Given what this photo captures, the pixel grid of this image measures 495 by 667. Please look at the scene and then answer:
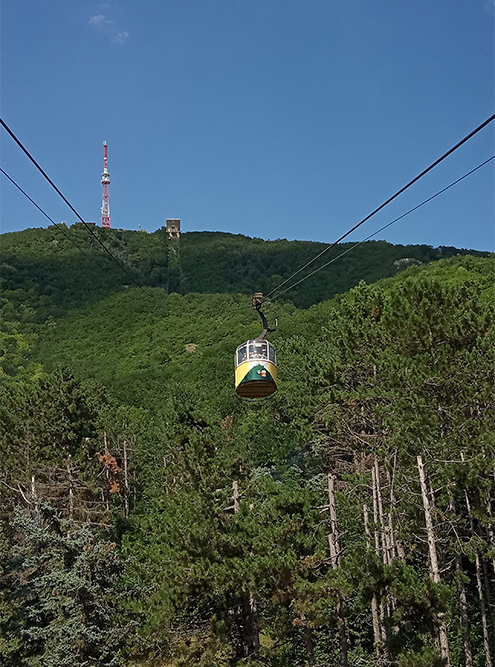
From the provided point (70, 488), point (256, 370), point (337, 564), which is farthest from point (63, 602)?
point (256, 370)

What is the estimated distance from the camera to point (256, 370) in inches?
539

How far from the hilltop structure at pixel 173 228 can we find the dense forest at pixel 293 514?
91.4m

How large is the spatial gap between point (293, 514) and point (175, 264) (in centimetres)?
9465

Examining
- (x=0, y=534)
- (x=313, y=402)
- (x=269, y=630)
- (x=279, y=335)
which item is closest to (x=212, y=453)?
(x=313, y=402)

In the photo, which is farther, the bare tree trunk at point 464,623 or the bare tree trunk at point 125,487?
the bare tree trunk at point 125,487

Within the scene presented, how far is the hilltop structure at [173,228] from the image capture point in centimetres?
12784

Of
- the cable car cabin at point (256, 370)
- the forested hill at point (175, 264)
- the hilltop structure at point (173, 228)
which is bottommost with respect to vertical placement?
the cable car cabin at point (256, 370)

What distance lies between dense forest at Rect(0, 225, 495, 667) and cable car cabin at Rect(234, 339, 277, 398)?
16.6ft

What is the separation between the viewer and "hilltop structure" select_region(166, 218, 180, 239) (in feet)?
419

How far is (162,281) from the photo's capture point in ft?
346

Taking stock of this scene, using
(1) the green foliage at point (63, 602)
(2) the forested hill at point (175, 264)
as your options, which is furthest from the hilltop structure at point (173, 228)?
(1) the green foliage at point (63, 602)

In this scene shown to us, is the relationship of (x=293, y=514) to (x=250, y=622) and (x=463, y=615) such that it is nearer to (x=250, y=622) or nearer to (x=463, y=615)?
(x=250, y=622)

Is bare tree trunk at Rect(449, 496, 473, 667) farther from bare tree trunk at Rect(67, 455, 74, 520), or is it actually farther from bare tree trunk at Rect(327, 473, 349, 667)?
bare tree trunk at Rect(67, 455, 74, 520)

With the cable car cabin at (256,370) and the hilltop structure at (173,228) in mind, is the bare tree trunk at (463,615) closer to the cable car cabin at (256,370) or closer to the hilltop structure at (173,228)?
the cable car cabin at (256,370)
